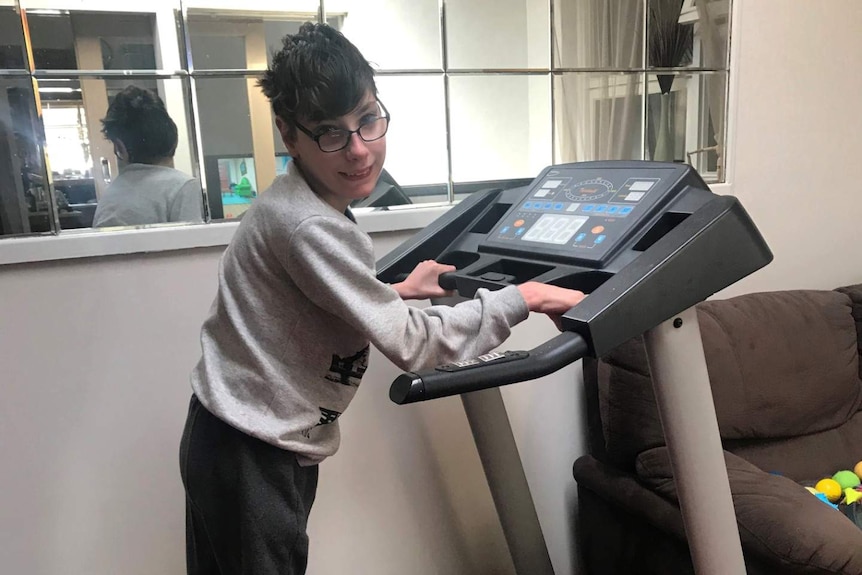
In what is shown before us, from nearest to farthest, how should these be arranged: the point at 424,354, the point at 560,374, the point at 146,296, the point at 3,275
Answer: the point at 424,354, the point at 3,275, the point at 146,296, the point at 560,374

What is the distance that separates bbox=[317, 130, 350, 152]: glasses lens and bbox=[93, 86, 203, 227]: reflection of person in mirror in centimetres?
63

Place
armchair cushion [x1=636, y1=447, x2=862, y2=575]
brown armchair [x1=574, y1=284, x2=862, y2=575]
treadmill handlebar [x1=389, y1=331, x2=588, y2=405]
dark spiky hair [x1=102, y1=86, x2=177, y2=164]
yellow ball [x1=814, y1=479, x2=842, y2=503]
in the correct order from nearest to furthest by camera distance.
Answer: treadmill handlebar [x1=389, y1=331, x2=588, y2=405] → armchair cushion [x1=636, y1=447, x2=862, y2=575] → brown armchair [x1=574, y1=284, x2=862, y2=575] → dark spiky hair [x1=102, y1=86, x2=177, y2=164] → yellow ball [x1=814, y1=479, x2=842, y2=503]

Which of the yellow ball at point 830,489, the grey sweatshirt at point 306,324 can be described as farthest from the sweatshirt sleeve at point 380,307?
the yellow ball at point 830,489

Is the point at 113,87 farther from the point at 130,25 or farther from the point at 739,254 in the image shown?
the point at 739,254

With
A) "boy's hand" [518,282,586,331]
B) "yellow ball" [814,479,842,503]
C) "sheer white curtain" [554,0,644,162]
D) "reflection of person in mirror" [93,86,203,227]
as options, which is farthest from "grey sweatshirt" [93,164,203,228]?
"yellow ball" [814,479,842,503]

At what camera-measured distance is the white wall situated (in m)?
1.56

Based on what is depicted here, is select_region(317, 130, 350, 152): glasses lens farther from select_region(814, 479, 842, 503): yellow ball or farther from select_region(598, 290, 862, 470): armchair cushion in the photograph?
select_region(814, 479, 842, 503): yellow ball

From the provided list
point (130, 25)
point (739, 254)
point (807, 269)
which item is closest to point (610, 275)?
point (739, 254)

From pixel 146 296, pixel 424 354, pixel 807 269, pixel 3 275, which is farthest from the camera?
pixel 807 269

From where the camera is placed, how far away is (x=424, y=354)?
3.65ft

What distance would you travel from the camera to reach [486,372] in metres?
0.96

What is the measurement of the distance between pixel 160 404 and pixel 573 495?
4.15ft

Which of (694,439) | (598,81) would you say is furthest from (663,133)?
(694,439)

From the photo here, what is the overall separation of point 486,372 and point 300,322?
0.38 m
